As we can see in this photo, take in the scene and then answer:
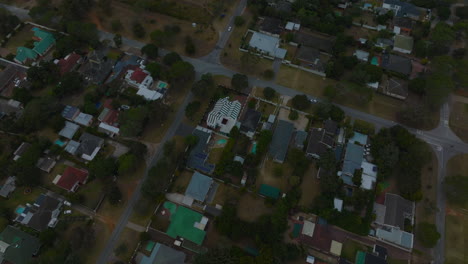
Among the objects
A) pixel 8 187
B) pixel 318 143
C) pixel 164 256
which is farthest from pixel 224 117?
pixel 8 187

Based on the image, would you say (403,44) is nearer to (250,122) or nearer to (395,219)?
(250,122)

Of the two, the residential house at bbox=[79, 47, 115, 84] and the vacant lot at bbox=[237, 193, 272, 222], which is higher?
the residential house at bbox=[79, 47, 115, 84]

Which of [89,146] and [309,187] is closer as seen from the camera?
[309,187]

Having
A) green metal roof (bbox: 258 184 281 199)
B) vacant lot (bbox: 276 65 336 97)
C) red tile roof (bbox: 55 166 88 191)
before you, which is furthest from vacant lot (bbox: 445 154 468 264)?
red tile roof (bbox: 55 166 88 191)

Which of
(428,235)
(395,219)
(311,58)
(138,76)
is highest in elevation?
(311,58)

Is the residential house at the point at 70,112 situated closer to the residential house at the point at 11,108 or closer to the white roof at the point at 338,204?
the residential house at the point at 11,108

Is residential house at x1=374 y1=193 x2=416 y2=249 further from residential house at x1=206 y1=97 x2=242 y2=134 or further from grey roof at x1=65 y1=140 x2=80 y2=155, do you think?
grey roof at x1=65 y1=140 x2=80 y2=155

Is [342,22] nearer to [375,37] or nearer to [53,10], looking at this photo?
[375,37]
